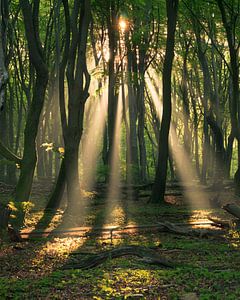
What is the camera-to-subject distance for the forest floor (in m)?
6.05

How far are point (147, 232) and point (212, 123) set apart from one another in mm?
11398

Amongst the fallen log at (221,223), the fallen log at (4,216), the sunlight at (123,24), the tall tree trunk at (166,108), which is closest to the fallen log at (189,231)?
the fallen log at (221,223)

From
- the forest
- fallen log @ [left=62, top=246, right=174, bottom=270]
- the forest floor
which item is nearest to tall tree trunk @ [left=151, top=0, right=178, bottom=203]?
the forest

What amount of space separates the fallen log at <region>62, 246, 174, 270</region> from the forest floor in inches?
3.7

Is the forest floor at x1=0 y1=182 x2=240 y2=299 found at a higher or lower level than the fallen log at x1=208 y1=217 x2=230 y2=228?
lower

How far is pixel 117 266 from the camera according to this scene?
25.0 feet

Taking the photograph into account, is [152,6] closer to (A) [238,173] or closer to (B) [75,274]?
(A) [238,173]

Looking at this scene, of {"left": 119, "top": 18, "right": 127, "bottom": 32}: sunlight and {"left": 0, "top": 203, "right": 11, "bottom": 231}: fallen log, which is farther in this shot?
{"left": 119, "top": 18, "right": 127, "bottom": 32}: sunlight

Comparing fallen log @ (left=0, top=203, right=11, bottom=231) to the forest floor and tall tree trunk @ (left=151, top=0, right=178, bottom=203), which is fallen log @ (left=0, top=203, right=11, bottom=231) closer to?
the forest floor

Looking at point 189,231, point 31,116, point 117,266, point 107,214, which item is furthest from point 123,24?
point 117,266

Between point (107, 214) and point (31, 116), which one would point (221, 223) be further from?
point (31, 116)

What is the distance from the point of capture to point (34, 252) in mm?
9500

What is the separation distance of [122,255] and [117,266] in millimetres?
763

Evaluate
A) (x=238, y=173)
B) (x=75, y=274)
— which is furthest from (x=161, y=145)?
(x=75, y=274)
